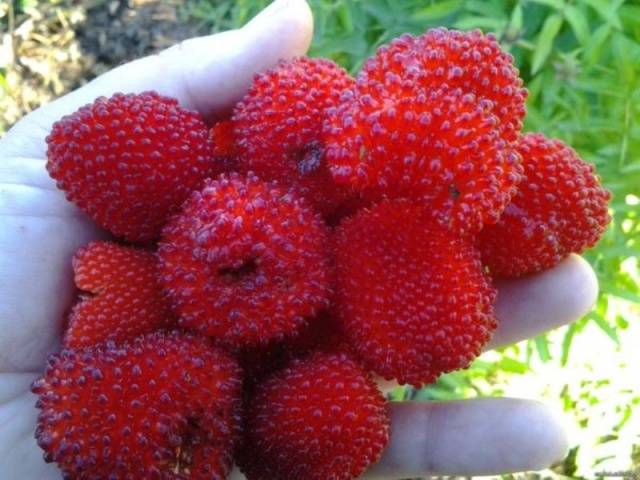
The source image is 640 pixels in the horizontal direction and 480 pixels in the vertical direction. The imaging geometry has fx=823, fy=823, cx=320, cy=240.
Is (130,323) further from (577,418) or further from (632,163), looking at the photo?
(577,418)

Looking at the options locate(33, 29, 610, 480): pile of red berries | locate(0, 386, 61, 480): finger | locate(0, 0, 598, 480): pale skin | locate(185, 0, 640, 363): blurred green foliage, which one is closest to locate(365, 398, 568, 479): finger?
locate(0, 0, 598, 480): pale skin

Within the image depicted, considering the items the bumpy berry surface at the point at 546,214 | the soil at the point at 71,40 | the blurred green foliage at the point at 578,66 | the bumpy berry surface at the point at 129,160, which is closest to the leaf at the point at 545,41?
the blurred green foliage at the point at 578,66

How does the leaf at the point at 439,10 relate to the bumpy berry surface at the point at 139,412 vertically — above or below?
above

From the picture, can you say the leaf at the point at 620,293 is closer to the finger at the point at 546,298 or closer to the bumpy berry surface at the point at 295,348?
the finger at the point at 546,298

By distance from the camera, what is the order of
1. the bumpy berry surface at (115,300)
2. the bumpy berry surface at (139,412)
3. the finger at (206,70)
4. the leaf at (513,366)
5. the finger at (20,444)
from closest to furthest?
the bumpy berry surface at (139,412)
the bumpy berry surface at (115,300)
the finger at (20,444)
the finger at (206,70)
the leaf at (513,366)

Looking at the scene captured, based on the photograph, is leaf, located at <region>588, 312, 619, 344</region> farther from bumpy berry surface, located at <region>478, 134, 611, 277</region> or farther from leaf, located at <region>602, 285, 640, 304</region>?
bumpy berry surface, located at <region>478, 134, 611, 277</region>

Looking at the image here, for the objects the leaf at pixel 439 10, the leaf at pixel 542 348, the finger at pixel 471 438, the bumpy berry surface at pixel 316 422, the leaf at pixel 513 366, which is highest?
the leaf at pixel 439 10

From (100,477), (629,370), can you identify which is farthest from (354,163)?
(629,370)

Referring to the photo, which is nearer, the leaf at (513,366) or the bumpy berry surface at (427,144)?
the bumpy berry surface at (427,144)
